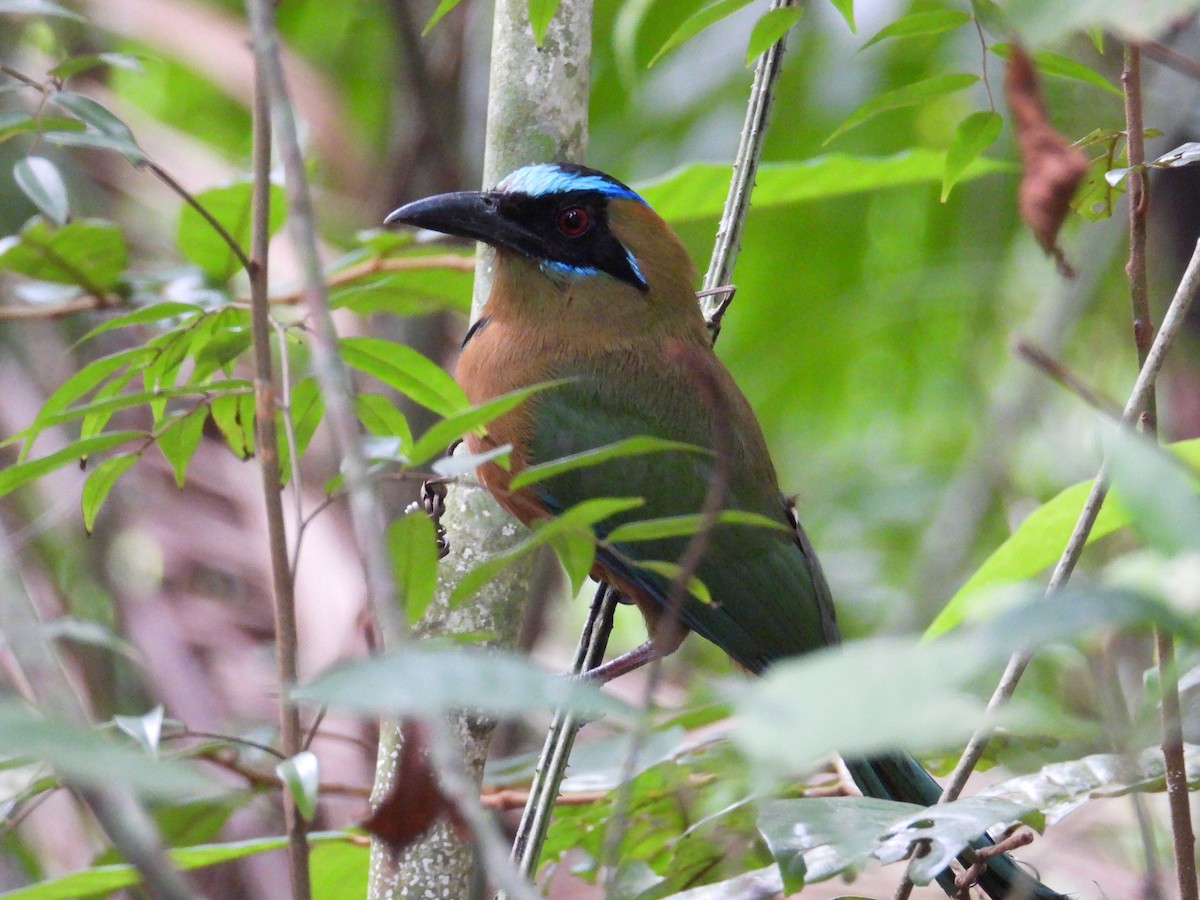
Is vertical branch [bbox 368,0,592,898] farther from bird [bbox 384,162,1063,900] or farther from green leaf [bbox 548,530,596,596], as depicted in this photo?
green leaf [bbox 548,530,596,596]

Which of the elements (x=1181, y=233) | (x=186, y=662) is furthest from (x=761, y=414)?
(x=186, y=662)

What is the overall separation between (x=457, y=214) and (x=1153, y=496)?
1.99 metres

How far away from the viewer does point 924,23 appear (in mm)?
1510

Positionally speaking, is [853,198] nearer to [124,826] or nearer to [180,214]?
[180,214]

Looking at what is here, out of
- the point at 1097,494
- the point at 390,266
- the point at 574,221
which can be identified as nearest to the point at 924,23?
the point at 1097,494

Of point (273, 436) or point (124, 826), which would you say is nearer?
point (124, 826)

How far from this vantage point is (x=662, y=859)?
1923 mm

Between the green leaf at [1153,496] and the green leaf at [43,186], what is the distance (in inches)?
57.4

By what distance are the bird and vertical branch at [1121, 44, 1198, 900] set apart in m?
0.94

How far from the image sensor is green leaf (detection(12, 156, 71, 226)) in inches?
68.2

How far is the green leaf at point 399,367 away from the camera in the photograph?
1560mm

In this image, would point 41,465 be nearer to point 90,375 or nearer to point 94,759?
point 90,375

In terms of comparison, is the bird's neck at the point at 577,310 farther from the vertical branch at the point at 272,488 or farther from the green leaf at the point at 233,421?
the vertical branch at the point at 272,488

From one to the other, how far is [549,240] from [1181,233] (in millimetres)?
2415
